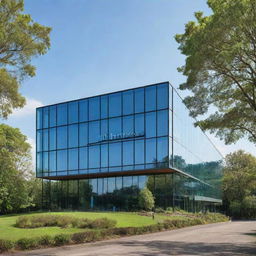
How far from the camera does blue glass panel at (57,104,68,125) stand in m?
52.0

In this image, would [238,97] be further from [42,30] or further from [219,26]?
[42,30]

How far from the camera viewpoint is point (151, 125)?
44531 millimetres

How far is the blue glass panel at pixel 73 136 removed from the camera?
50.5m

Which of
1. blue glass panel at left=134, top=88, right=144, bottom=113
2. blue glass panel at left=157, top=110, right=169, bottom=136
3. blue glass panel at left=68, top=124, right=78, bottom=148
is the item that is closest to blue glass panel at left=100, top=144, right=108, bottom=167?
blue glass panel at left=68, top=124, right=78, bottom=148

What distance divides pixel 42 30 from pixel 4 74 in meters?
2.64

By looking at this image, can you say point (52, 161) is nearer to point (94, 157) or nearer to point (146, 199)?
point (94, 157)

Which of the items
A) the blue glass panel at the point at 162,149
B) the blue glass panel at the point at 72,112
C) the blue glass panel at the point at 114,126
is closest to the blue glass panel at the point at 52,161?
the blue glass panel at the point at 72,112

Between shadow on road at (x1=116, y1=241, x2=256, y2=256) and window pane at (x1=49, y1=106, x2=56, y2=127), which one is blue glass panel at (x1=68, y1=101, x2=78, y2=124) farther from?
shadow on road at (x1=116, y1=241, x2=256, y2=256)

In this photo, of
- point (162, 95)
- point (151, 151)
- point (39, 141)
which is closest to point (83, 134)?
point (39, 141)

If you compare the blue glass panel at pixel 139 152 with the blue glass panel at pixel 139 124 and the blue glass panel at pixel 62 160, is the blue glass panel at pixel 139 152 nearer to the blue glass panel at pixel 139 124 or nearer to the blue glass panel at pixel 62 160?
the blue glass panel at pixel 139 124

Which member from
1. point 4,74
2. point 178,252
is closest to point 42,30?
point 4,74

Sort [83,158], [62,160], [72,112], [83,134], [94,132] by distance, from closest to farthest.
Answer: [94,132] → [83,158] → [83,134] → [62,160] → [72,112]

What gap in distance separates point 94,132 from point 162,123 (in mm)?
9625

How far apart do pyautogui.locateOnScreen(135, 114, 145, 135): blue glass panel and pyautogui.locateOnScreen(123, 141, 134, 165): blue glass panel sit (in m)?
1.53
